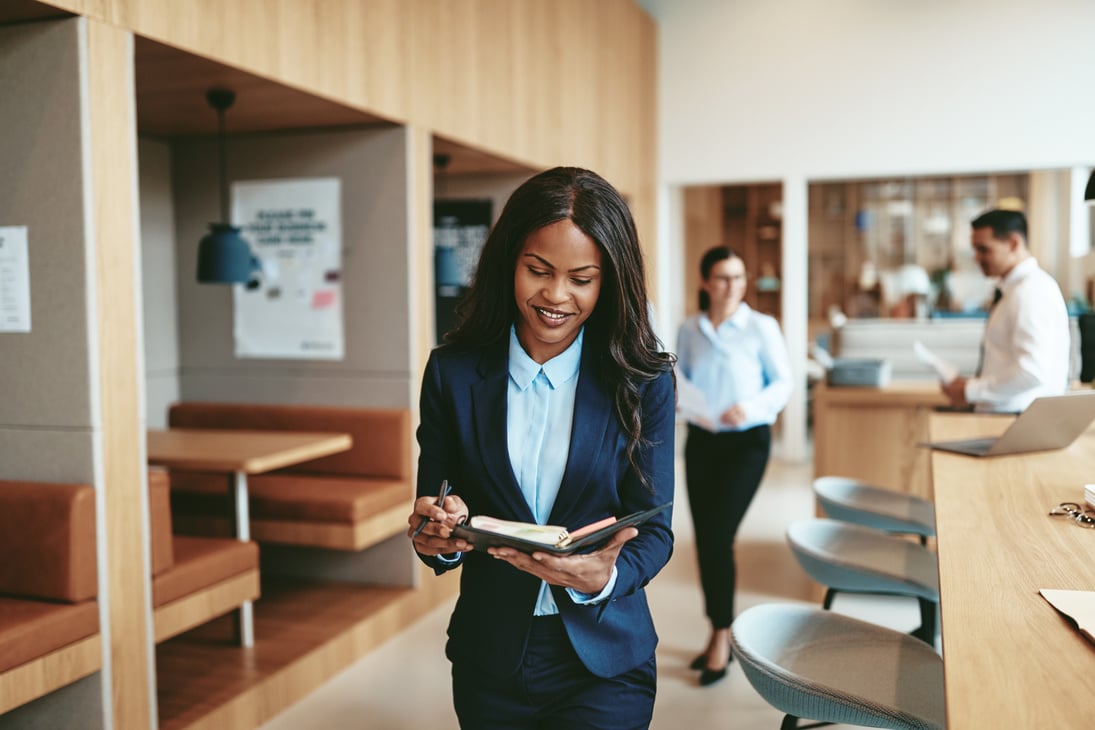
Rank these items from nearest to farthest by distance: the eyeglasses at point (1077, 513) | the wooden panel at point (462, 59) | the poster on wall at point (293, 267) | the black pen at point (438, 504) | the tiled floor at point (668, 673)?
the black pen at point (438, 504)
the eyeglasses at point (1077, 513)
the wooden panel at point (462, 59)
the tiled floor at point (668, 673)
the poster on wall at point (293, 267)

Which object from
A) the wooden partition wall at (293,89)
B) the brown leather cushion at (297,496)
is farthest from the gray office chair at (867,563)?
the wooden partition wall at (293,89)

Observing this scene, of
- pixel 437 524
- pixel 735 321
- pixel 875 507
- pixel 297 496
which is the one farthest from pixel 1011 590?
pixel 297 496

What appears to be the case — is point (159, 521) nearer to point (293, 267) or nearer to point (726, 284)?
point (293, 267)

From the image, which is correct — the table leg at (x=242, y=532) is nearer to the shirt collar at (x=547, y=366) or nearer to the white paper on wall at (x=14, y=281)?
the white paper on wall at (x=14, y=281)

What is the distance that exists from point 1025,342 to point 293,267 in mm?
3461

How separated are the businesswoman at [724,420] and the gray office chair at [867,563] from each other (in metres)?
0.59

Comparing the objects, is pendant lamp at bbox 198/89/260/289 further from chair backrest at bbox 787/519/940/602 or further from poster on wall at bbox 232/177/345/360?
chair backrest at bbox 787/519/940/602

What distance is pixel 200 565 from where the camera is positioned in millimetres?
3436

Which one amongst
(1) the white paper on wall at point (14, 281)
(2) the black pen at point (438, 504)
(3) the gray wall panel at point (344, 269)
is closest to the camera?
(2) the black pen at point (438, 504)

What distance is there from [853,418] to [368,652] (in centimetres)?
274

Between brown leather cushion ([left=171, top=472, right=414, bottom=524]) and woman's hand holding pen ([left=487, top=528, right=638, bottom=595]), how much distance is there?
2787 mm

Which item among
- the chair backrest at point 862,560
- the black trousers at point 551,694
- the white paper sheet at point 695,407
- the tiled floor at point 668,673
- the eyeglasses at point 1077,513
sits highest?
the white paper sheet at point 695,407

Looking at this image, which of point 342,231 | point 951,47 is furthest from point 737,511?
point 951,47

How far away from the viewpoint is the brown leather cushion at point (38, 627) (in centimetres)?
253
